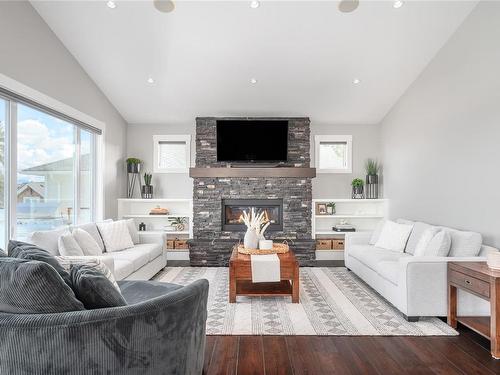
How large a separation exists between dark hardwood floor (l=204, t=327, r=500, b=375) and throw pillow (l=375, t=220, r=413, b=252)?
1625mm

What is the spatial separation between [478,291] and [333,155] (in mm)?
4028

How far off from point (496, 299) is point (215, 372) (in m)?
2.21

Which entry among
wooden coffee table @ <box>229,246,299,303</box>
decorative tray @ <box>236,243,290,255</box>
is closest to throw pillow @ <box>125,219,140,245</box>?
decorative tray @ <box>236,243,290,255</box>

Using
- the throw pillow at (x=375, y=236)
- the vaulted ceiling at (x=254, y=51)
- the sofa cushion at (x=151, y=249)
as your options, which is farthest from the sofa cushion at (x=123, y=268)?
the throw pillow at (x=375, y=236)

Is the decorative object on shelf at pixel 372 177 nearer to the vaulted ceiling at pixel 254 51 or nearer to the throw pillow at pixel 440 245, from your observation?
the vaulted ceiling at pixel 254 51

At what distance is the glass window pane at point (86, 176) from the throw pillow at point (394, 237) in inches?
177

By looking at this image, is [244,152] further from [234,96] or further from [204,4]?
[204,4]

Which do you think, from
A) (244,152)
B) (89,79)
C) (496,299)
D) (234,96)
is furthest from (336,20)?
(89,79)

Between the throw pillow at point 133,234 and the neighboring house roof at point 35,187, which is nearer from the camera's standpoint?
the neighboring house roof at point 35,187

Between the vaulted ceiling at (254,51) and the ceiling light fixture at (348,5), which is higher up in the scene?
the ceiling light fixture at (348,5)

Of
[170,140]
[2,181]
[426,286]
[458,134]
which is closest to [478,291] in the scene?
[426,286]

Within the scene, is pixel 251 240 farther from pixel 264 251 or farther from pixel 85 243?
pixel 85 243

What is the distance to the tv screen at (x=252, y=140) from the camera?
Result: 5.85 metres

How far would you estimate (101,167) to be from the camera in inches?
211
